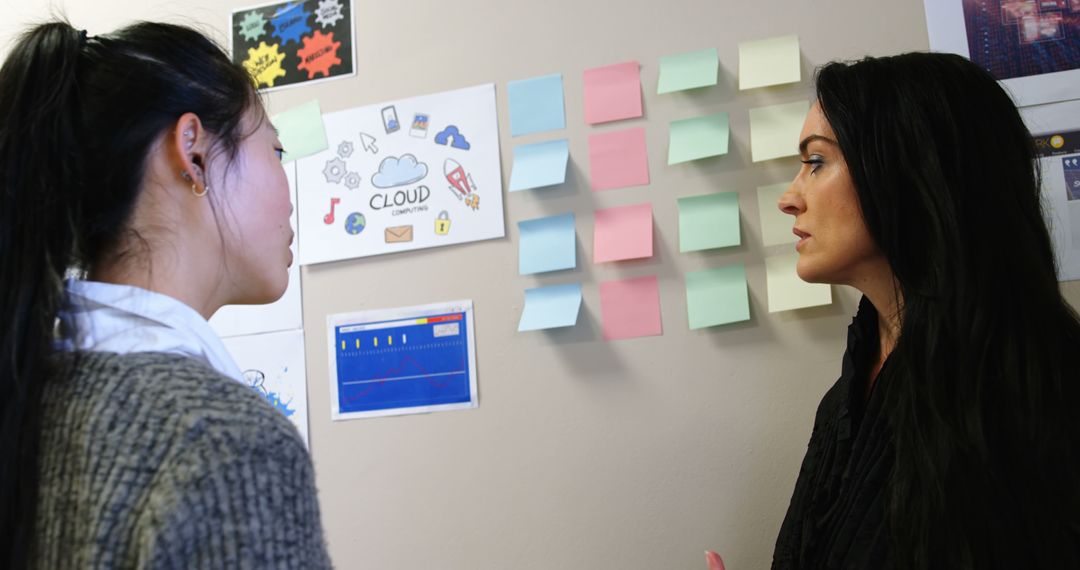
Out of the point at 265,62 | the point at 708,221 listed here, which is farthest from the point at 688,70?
the point at 265,62

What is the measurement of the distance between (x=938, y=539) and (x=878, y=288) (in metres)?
0.32

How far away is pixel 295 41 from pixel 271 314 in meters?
0.49

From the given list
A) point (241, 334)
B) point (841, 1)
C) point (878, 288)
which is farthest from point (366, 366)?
point (841, 1)

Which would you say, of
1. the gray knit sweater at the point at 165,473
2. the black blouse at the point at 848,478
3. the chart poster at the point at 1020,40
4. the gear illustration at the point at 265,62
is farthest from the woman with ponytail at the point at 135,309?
Answer: the chart poster at the point at 1020,40

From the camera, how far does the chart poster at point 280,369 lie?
4.78 feet

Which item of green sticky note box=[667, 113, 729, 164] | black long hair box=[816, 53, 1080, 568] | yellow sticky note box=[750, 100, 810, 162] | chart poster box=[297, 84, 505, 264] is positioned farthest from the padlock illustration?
black long hair box=[816, 53, 1080, 568]

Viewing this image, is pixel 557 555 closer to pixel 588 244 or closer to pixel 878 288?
pixel 588 244

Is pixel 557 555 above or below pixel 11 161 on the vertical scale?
below

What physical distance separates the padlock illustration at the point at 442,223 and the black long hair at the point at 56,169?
71 cm

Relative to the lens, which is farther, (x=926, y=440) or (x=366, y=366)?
(x=366, y=366)

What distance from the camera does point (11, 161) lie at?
2.04ft

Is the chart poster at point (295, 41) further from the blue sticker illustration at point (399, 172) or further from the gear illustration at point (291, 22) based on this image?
the blue sticker illustration at point (399, 172)

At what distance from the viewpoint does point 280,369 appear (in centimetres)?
148

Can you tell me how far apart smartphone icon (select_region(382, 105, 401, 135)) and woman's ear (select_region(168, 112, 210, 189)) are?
0.76 meters
